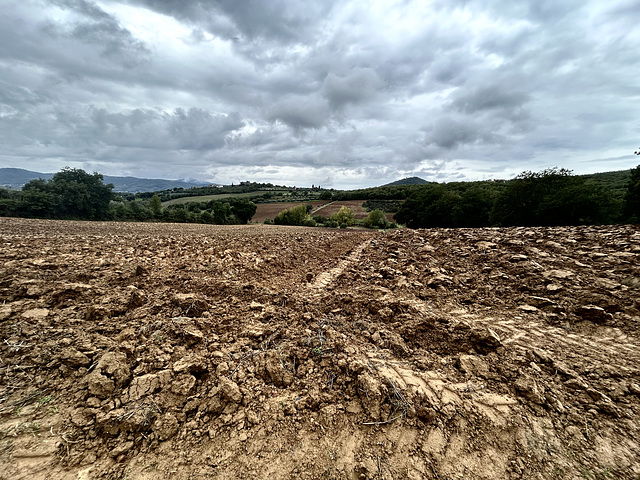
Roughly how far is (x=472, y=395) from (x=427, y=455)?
857mm

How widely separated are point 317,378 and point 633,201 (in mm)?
31612

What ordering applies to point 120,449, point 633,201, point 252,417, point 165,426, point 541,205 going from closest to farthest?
point 120,449, point 165,426, point 252,417, point 633,201, point 541,205

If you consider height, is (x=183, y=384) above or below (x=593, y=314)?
below

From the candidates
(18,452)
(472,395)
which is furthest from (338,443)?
(18,452)

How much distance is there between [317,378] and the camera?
2.76m

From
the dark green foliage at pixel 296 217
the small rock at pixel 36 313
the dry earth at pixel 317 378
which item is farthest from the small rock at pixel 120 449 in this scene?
the dark green foliage at pixel 296 217

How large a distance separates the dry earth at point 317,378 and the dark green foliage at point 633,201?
24496 millimetres

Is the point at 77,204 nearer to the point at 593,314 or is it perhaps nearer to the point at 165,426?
the point at 165,426

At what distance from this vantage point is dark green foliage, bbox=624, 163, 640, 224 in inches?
769

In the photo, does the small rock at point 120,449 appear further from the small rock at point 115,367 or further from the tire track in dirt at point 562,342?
the tire track in dirt at point 562,342

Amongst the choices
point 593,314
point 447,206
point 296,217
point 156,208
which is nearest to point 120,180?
point 156,208

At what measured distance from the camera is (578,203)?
19.6 meters

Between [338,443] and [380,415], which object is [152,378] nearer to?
[338,443]

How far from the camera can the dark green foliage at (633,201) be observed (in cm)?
1953
